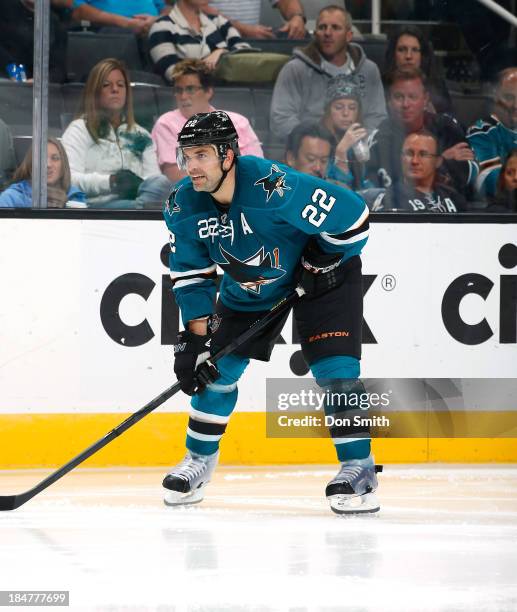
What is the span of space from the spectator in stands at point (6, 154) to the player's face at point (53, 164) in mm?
124

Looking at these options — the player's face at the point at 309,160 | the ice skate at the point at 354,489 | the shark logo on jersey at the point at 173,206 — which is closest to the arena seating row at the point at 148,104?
the player's face at the point at 309,160

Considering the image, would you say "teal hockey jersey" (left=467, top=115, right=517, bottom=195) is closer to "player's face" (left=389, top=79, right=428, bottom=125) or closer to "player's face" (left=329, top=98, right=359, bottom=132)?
"player's face" (left=389, top=79, right=428, bottom=125)

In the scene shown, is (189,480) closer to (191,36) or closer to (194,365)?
(194,365)

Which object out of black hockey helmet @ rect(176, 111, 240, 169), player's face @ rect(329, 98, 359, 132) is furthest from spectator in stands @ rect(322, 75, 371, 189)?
black hockey helmet @ rect(176, 111, 240, 169)

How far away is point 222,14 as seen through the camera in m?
4.45

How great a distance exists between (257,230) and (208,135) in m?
0.29

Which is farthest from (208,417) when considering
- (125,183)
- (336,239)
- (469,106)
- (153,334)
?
(469,106)

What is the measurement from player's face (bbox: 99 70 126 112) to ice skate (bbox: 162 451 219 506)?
1.39 m

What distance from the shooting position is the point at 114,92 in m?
4.26

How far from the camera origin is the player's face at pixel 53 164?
4.18 metres

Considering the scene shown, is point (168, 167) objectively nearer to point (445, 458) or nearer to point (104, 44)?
point (104, 44)

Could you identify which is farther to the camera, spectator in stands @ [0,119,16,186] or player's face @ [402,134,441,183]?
player's face @ [402,134,441,183]

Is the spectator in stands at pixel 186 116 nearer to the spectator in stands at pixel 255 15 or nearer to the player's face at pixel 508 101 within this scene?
the spectator in stands at pixel 255 15

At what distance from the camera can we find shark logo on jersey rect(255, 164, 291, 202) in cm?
321
